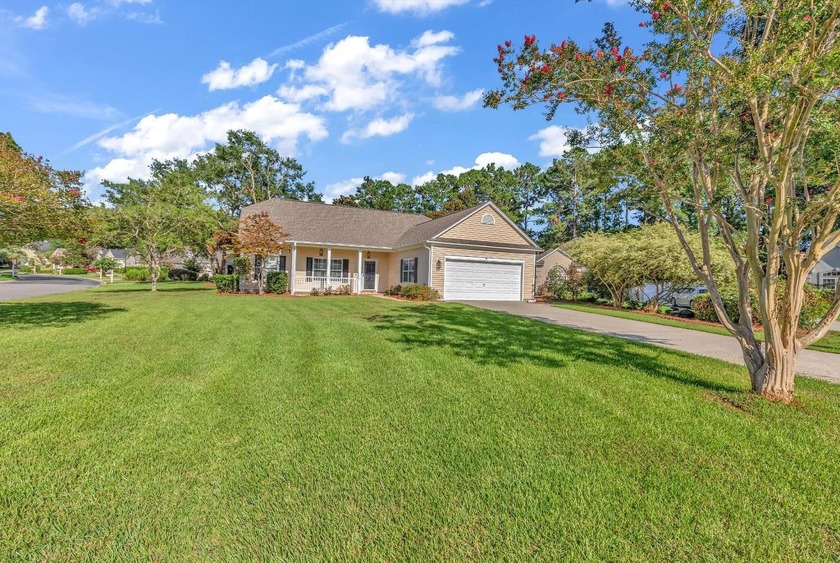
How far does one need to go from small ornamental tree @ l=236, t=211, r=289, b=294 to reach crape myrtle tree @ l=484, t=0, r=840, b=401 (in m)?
14.3

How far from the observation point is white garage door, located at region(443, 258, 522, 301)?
18469mm

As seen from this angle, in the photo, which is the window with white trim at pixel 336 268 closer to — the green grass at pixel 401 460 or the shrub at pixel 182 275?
the green grass at pixel 401 460

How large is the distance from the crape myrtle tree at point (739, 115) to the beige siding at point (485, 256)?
12313 millimetres

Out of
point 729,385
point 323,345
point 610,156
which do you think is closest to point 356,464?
point 323,345

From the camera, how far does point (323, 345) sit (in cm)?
663

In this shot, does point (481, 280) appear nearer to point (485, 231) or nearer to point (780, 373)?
point (485, 231)

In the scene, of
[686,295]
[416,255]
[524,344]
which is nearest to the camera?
[524,344]

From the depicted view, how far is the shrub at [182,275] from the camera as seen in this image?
112 ft

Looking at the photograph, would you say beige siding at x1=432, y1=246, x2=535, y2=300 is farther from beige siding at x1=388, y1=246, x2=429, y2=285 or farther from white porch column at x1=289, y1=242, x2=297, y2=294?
white porch column at x1=289, y1=242, x2=297, y2=294

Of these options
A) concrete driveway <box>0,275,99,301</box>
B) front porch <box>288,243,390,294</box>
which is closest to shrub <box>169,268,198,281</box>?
concrete driveway <box>0,275,99,301</box>

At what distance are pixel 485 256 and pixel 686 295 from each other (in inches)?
364

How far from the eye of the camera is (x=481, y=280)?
19078mm

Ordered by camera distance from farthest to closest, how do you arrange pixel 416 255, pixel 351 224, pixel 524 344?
pixel 351 224 → pixel 416 255 → pixel 524 344

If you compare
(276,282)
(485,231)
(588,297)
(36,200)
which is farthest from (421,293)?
(36,200)
